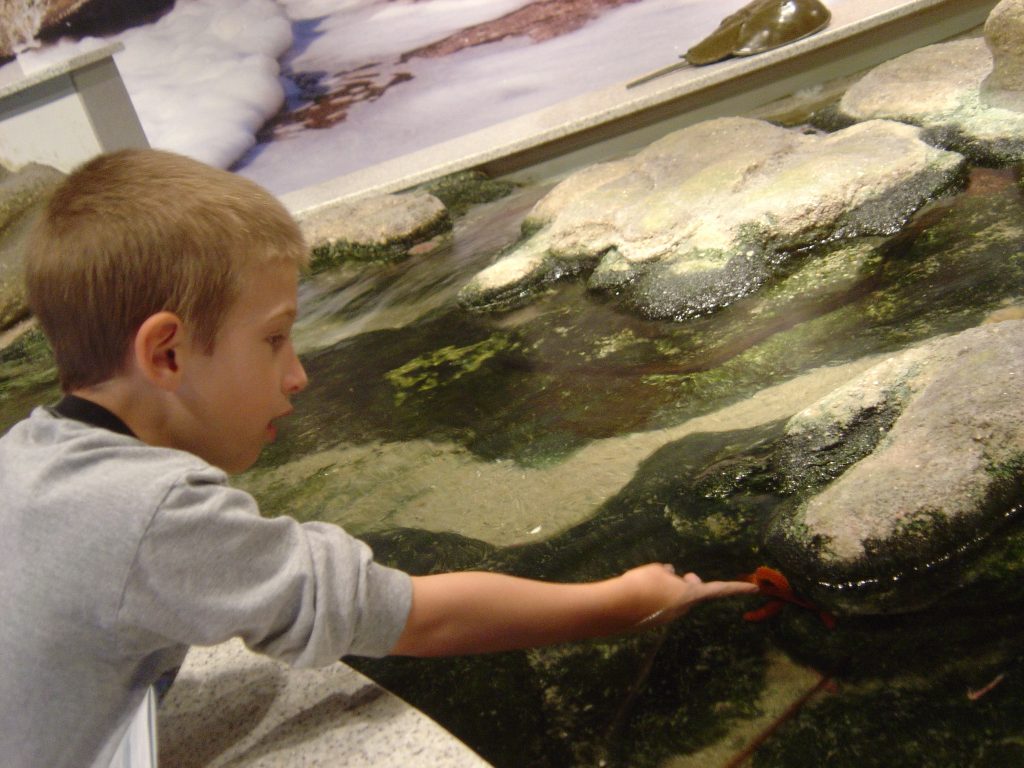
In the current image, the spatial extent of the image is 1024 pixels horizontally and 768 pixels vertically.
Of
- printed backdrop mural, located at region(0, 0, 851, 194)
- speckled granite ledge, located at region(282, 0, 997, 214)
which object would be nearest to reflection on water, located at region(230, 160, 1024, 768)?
speckled granite ledge, located at region(282, 0, 997, 214)

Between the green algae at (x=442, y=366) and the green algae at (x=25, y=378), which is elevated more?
the green algae at (x=25, y=378)

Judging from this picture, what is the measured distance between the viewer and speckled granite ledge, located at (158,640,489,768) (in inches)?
52.5

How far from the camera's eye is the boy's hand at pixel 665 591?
1.57m

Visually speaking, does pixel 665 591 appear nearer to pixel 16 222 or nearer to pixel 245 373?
pixel 245 373

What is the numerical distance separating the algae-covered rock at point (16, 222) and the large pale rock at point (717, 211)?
3.40 metres

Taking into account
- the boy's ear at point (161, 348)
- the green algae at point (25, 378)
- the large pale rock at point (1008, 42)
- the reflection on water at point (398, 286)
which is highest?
the boy's ear at point (161, 348)

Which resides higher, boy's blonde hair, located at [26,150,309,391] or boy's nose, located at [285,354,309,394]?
boy's blonde hair, located at [26,150,309,391]

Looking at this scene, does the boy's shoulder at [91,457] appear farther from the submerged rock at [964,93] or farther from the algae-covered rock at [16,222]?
the algae-covered rock at [16,222]

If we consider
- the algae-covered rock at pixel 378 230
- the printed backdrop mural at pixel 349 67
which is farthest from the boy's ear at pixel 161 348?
the printed backdrop mural at pixel 349 67

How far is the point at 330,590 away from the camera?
1207 millimetres

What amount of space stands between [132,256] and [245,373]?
24 centimetres

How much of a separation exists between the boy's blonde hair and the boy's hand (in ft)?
2.67

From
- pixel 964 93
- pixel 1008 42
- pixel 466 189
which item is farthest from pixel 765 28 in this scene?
pixel 1008 42

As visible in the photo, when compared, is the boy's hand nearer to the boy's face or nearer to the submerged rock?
the boy's face
